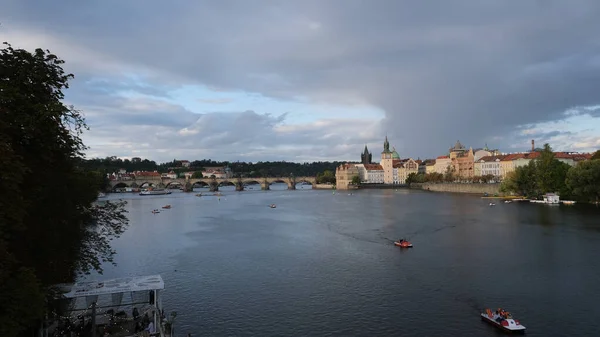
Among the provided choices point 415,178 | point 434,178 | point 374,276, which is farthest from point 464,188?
point 374,276

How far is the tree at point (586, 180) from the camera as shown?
232 ft

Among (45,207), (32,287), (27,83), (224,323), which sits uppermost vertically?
(27,83)

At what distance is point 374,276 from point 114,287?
17.3 meters

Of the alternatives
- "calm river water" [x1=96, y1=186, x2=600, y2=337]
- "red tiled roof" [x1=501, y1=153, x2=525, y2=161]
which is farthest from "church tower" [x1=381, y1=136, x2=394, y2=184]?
"calm river water" [x1=96, y1=186, x2=600, y2=337]

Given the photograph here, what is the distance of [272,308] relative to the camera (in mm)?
22906

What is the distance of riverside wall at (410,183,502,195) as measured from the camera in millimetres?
110000

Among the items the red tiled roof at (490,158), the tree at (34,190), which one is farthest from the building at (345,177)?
the tree at (34,190)

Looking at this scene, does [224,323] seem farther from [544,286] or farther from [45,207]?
[544,286]

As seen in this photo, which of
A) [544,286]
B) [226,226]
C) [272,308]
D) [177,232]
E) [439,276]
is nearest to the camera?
[272,308]

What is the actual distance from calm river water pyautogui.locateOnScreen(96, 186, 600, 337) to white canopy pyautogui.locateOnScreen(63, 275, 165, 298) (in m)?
4.23

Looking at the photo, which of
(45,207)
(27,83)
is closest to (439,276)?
(45,207)

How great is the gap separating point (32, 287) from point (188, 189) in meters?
165

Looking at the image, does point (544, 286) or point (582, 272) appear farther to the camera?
point (582, 272)

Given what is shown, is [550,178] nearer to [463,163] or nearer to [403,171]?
[463,163]
